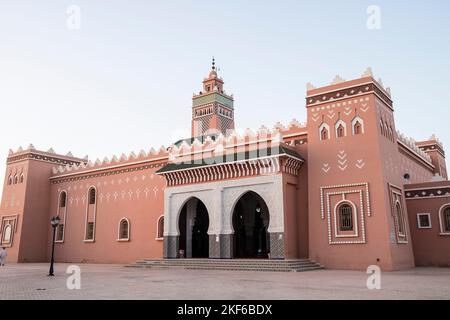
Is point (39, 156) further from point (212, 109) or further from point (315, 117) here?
point (315, 117)

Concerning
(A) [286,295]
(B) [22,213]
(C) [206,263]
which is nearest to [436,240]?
(C) [206,263]

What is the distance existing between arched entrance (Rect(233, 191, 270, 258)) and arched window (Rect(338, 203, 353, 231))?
14.0 feet

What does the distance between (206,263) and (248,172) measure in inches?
177

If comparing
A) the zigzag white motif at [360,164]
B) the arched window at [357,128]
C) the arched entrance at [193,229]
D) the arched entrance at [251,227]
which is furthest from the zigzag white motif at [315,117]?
the arched entrance at [193,229]

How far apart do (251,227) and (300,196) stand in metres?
3.61

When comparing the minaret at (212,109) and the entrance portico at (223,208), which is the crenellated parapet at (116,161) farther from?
the minaret at (212,109)

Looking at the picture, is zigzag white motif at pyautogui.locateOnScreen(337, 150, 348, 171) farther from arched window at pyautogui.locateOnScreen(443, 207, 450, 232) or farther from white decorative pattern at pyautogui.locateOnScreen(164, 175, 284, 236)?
arched window at pyautogui.locateOnScreen(443, 207, 450, 232)

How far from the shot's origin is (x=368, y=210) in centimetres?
1705

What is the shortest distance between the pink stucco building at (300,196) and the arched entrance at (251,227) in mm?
52

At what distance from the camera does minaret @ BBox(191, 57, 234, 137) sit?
33344 millimetres

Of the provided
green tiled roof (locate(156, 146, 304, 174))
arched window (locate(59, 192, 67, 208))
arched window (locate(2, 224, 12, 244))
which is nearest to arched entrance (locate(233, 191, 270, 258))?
green tiled roof (locate(156, 146, 304, 174))

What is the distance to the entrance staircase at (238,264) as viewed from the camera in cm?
1652
